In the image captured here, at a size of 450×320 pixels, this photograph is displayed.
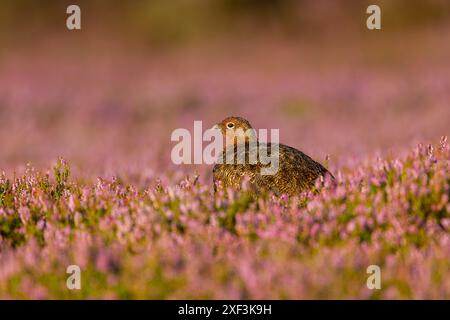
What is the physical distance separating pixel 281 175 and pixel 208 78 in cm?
1781

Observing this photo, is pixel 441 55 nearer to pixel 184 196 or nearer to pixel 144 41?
pixel 144 41

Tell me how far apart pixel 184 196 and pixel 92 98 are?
601 inches

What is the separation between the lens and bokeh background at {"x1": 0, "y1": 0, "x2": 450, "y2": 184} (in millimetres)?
14305

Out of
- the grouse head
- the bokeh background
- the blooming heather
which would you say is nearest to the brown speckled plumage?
the blooming heather

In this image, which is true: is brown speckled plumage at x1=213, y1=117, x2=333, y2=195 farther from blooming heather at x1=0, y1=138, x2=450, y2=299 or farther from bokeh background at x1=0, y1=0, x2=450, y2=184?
bokeh background at x1=0, y1=0, x2=450, y2=184

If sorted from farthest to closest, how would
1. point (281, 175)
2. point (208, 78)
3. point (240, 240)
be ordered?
point (208, 78)
point (281, 175)
point (240, 240)

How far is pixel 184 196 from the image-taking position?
5.29m

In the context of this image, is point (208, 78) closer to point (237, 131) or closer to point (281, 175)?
point (237, 131)

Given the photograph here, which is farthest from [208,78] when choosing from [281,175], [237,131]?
[281,175]

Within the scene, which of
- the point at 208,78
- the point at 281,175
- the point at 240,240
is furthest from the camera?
the point at 208,78

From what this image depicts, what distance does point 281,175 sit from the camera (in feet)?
20.2

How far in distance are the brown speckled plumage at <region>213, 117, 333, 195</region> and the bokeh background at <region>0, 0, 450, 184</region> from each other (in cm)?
99

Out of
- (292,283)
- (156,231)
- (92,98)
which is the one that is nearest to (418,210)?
(292,283)

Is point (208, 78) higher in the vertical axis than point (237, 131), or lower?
higher
